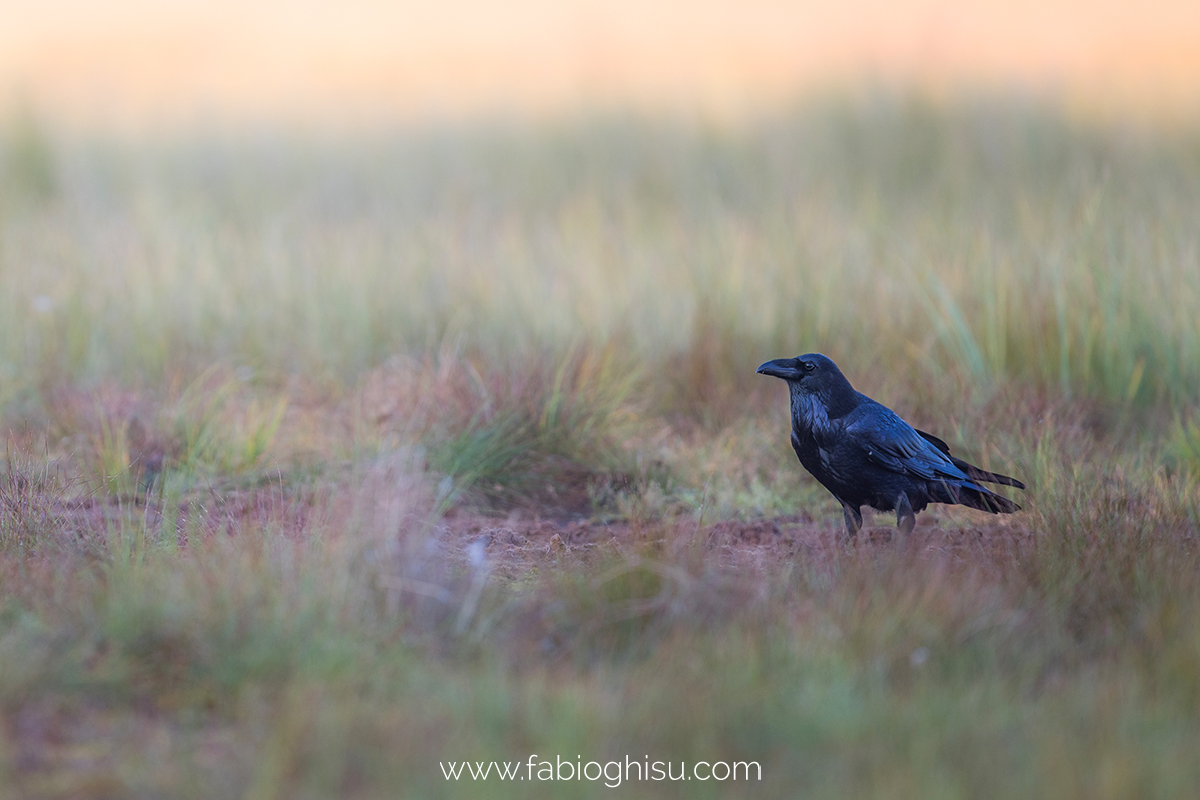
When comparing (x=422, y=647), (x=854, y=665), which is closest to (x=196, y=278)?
(x=422, y=647)

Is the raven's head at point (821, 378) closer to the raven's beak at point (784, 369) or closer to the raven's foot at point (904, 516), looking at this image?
the raven's beak at point (784, 369)

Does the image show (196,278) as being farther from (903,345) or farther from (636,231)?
(903,345)

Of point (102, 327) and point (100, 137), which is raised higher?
point (100, 137)

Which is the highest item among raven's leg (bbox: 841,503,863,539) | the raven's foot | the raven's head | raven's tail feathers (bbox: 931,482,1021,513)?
the raven's head

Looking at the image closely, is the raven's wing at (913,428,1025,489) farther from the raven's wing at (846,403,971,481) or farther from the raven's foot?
the raven's foot

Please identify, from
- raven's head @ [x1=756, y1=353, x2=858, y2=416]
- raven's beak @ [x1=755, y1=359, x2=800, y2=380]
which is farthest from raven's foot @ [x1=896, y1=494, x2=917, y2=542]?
raven's beak @ [x1=755, y1=359, x2=800, y2=380]

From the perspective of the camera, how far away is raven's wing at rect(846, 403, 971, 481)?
11.9 feet

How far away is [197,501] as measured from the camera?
419cm

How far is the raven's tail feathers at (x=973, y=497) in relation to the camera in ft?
12.0

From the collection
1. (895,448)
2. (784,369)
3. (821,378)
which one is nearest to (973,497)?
(895,448)

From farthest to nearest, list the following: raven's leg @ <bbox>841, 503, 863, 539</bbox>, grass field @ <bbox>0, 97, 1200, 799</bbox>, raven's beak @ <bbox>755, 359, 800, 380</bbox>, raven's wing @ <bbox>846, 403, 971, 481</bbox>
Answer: raven's leg @ <bbox>841, 503, 863, 539</bbox>
raven's beak @ <bbox>755, 359, 800, 380</bbox>
raven's wing @ <bbox>846, 403, 971, 481</bbox>
grass field @ <bbox>0, 97, 1200, 799</bbox>

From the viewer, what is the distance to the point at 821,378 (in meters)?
3.76

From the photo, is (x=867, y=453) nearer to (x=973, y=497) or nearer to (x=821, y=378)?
(x=821, y=378)

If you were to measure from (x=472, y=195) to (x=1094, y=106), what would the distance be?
14.7 ft
